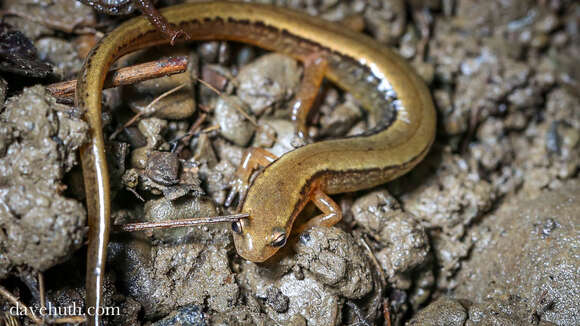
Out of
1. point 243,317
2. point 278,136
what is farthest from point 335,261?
point 278,136

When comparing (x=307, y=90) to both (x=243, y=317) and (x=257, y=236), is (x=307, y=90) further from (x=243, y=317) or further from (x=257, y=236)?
(x=243, y=317)

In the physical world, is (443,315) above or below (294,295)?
below

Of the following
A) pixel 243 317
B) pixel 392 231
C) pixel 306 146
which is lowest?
pixel 392 231

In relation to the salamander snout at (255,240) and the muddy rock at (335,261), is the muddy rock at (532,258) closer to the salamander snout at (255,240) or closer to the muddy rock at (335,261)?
the muddy rock at (335,261)

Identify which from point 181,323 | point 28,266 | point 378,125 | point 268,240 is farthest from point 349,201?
point 28,266

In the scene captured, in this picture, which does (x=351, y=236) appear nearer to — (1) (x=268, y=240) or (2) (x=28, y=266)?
(1) (x=268, y=240)

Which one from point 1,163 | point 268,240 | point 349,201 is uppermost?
point 1,163

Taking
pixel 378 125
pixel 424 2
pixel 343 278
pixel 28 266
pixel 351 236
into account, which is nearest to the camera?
pixel 28 266
